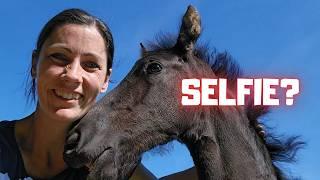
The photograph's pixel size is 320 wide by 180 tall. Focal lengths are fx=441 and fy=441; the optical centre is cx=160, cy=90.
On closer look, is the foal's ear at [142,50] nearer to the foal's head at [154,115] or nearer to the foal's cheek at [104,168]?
the foal's head at [154,115]

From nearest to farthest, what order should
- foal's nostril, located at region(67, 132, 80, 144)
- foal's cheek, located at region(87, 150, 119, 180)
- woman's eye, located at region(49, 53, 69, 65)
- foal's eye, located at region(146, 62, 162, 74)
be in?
woman's eye, located at region(49, 53, 69, 65), foal's nostril, located at region(67, 132, 80, 144), foal's cheek, located at region(87, 150, 119, 180), foal's eye, located at region(146, 62, 162, 74)

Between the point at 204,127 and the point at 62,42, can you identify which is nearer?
the point at 62,42

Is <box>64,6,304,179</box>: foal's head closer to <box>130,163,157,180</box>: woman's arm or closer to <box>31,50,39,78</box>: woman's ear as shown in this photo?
<box>130,163,157,180</box>: woman's arm

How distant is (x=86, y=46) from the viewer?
294 cm

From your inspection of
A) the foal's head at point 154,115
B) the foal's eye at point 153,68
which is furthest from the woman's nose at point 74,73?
the foal's eye at point 153,68

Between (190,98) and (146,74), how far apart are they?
1.45 feet

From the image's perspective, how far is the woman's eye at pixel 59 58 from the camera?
9.46 ft

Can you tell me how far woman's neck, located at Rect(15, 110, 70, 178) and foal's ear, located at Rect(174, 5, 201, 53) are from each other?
56.7 inches

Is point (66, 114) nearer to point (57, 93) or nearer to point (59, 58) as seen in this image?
point (57, 93)

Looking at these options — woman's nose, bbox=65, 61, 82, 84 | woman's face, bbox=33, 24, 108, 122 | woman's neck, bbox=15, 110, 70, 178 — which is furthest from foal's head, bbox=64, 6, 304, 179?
woman's nose, bbox=65, 61, 82, 84

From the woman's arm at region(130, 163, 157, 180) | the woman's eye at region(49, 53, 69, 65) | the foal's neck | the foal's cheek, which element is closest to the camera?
the woman's eye at region(49, 53, 69, 65)

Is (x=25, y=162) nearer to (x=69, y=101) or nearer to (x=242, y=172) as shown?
(x=69, y=101)

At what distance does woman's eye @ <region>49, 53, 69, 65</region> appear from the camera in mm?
2883

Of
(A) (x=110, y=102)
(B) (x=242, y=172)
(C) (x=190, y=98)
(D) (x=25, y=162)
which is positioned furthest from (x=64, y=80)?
(B) (x=242, y=172)
